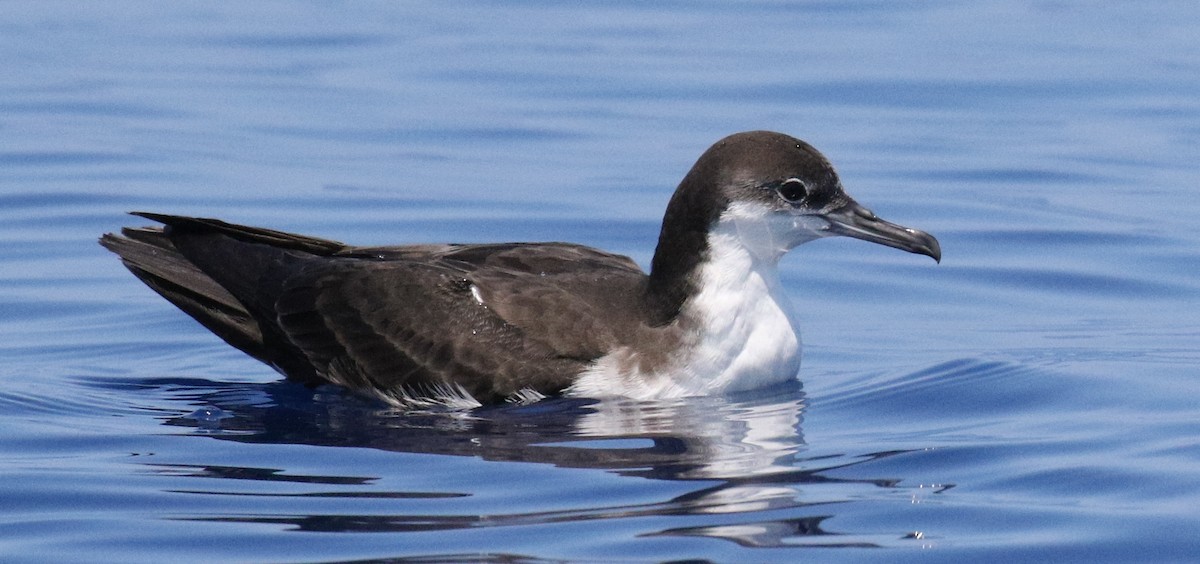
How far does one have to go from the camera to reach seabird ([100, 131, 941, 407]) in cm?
879

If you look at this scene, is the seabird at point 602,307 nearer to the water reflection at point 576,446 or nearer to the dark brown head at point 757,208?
the dark brown head at point 757,208

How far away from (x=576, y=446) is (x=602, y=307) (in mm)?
976

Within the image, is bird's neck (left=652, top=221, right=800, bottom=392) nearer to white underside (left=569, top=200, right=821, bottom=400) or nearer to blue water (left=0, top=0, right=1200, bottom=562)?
white underside (left=569, top=200, right=821, bottom=400)

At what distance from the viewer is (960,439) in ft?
27.0

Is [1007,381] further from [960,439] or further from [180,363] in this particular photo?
[180,363]

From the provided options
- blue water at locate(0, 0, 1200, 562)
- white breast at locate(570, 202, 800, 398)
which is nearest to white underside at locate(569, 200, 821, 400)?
white breast at locate(570, 202, 800, 398)

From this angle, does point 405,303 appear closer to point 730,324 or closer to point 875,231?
point 730,324

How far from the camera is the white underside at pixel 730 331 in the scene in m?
8.77

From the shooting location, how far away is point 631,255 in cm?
1200

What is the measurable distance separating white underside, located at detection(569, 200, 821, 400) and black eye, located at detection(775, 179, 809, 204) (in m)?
0.09

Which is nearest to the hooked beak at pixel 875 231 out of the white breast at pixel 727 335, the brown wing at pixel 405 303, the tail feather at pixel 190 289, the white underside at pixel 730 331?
the white underside at pixel 730 331

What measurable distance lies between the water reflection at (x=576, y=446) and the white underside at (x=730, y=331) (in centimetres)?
7

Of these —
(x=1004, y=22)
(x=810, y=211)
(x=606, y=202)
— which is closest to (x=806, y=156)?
(x=810, y=211)

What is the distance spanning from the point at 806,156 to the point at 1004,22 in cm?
1011
